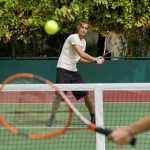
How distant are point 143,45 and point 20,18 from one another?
2.82 m

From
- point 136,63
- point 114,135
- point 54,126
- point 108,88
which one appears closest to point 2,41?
point 136,63

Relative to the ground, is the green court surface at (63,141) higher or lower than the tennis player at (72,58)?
lower

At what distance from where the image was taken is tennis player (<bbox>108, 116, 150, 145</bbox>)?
240 cm

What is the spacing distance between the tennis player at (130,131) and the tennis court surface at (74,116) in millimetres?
2666

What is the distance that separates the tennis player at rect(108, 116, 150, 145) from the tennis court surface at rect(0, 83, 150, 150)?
2666 millimetres

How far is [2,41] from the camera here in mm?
12289

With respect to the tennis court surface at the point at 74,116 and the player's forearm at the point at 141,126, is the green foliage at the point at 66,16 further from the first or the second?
the player's forearm at the point at 141,126

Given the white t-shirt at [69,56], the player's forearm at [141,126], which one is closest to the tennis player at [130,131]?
the player's forearm at [141,126]

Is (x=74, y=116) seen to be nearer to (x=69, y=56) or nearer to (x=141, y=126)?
(x=69, y=56)

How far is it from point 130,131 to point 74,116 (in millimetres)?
4799

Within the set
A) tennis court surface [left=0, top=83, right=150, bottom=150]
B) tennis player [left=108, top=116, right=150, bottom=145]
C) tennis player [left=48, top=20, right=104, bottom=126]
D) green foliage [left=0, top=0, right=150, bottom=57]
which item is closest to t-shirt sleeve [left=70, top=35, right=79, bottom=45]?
tennis player [left=48, top=20, right=104, bottom=126]

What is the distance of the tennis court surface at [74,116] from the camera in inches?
204

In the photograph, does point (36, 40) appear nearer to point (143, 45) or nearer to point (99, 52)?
point (99, 52)

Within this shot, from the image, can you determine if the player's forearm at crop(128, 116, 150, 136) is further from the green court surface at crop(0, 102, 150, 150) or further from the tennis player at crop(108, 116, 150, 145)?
the green court surface at crop(0, 102, 150, 150)
